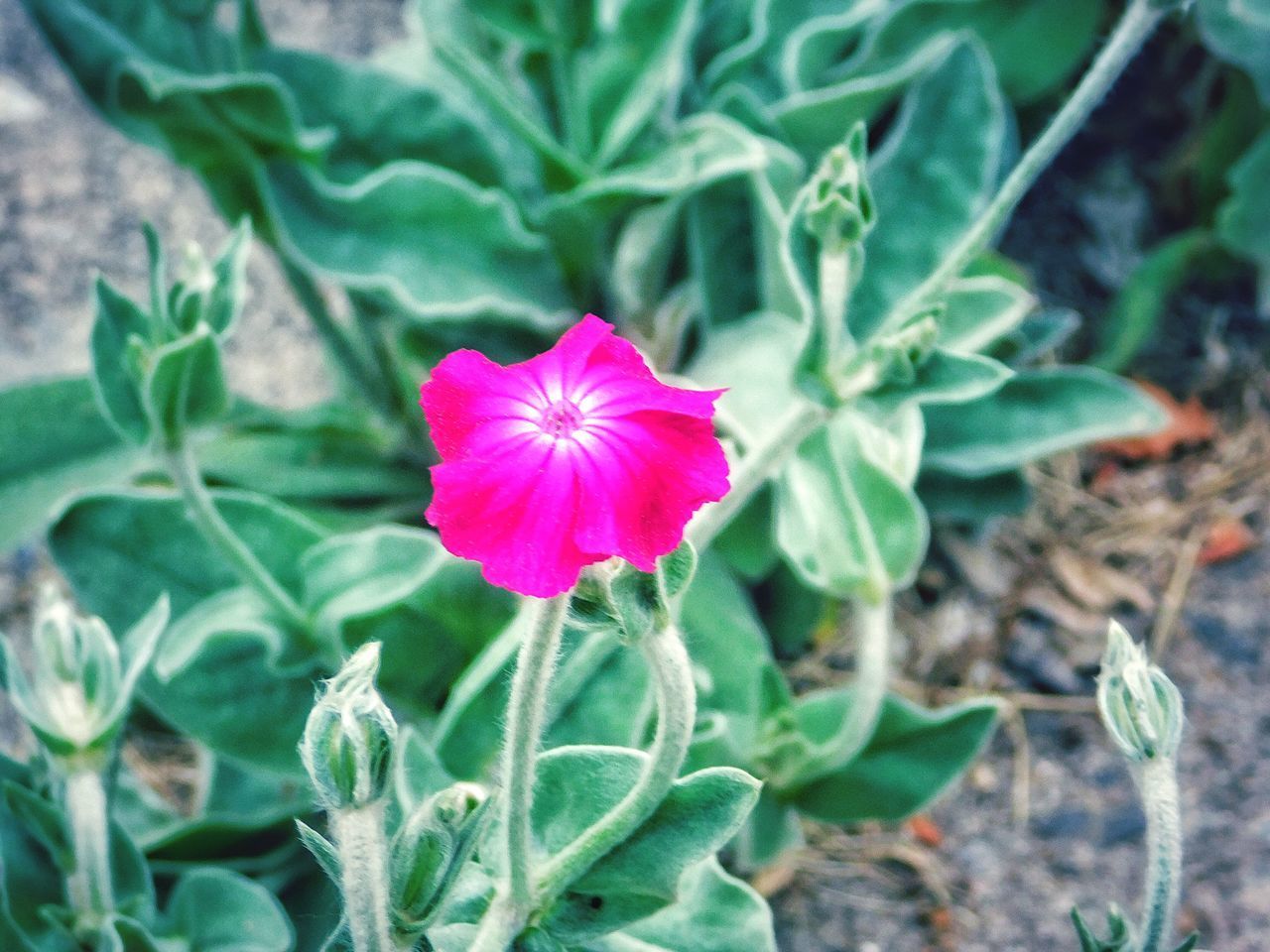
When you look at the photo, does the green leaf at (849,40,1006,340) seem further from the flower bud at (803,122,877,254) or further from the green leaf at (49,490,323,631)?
the green leaf at (49,490,323,631)

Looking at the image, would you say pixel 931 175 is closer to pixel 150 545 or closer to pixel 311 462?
pixel 311 462

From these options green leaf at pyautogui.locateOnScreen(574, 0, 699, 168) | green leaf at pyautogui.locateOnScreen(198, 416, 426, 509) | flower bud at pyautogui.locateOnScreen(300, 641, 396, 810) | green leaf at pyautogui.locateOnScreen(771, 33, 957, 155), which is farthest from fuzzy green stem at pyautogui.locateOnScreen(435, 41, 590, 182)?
flower bud at pyautogui.locateOnScreen(300, 641, 396, 810)

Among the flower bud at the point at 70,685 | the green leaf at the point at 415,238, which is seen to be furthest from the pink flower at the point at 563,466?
the green leaf at the point at 415,238

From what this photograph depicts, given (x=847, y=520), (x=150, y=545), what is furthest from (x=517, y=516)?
(x=150, y=545)

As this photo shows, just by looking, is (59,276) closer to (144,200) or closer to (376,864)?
(144,200)

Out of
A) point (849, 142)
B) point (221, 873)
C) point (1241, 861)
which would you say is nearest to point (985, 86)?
point (849, 142)

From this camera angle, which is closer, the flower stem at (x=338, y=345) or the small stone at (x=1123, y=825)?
the small stone at (x=1123, y=825)

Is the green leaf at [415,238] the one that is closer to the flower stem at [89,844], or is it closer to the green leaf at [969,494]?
the green leaf at [969,494]
